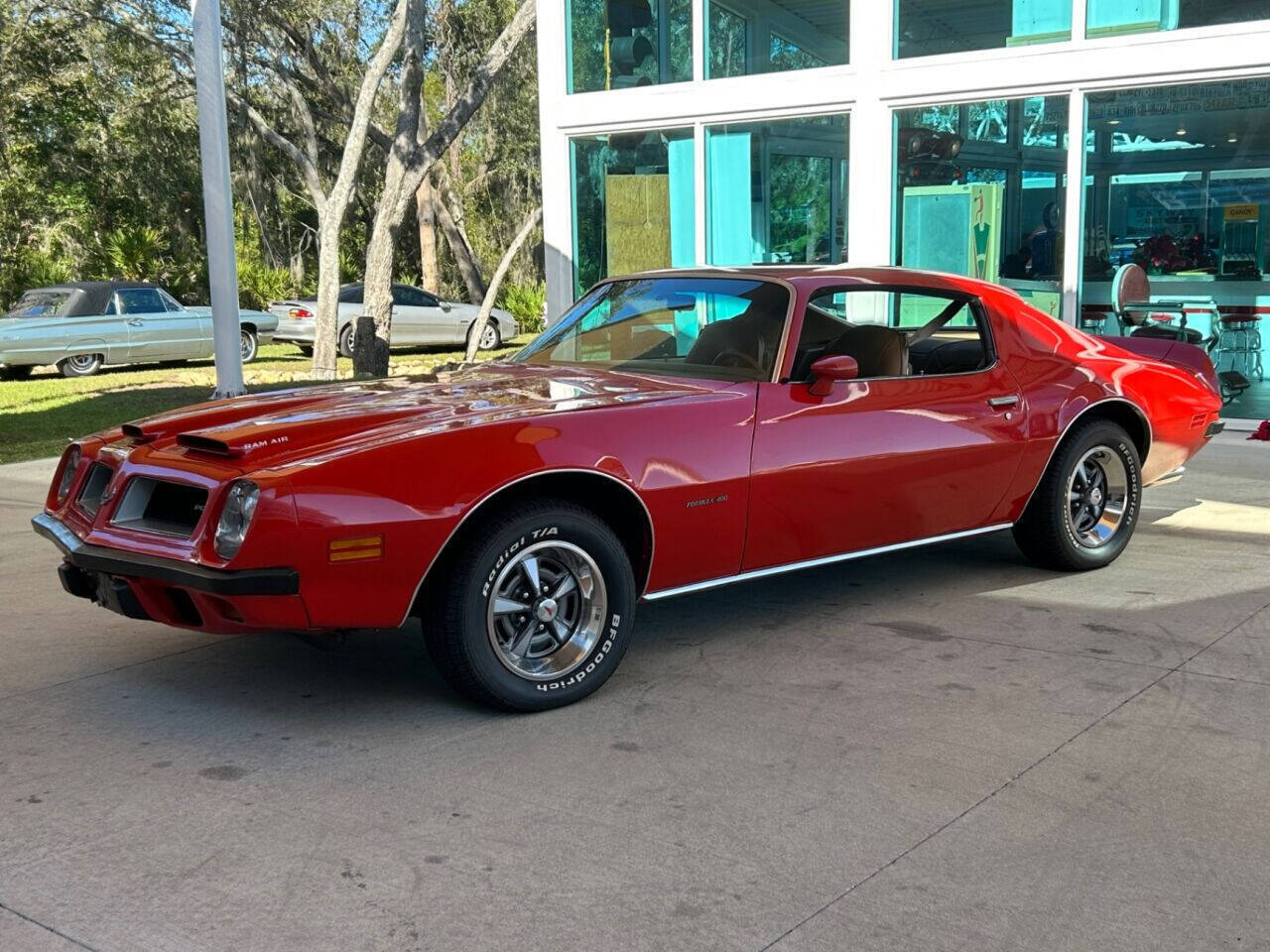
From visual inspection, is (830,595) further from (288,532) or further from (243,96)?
(243,96)

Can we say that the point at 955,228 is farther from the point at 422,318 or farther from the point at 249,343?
the point at 422,318

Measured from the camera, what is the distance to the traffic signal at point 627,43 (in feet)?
45.5

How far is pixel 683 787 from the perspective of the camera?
3705 mm

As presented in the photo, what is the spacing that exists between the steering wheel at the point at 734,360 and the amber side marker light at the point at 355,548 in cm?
180

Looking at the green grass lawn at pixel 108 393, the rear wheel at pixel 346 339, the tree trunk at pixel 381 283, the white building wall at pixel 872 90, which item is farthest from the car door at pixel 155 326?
the white building wall at pixel 872 90

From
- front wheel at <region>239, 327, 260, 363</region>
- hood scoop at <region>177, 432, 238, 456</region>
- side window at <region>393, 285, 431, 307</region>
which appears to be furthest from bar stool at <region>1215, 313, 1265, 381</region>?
side window at <region>393, 285, 431, 307</region>

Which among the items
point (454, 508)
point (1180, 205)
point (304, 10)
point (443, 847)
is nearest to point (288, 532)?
point (454, 508)

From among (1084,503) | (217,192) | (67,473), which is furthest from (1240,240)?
(67,473)

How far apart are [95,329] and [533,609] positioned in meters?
17.3

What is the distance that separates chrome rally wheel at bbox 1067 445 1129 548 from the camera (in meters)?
6.16

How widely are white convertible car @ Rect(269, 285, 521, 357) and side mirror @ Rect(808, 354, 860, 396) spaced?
1885 cm

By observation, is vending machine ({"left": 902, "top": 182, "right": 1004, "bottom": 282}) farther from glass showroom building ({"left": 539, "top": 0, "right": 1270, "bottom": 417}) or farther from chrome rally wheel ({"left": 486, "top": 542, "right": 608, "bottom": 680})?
chrome rally wheel ({"left": 486, "top": 542, "right": 608, "bottom": 680})

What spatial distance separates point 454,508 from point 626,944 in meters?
1.58

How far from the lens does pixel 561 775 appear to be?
3801mm
